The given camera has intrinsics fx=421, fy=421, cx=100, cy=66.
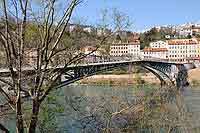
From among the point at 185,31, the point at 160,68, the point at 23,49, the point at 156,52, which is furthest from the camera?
the point at 185,31

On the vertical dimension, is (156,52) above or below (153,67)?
above

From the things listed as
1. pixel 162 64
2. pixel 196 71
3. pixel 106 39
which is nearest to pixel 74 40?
pixel 106 39

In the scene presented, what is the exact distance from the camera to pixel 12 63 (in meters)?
5.95

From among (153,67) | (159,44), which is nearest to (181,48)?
(159,44)

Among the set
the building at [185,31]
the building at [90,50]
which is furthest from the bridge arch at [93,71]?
the building at [185,31]

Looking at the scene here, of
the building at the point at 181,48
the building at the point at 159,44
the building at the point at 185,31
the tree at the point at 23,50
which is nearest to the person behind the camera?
the tree at the point at 23,50

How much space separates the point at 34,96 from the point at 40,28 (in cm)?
105

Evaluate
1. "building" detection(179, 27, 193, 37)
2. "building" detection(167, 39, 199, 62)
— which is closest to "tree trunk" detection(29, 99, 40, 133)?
"building" detection(167, 39, 199, 62)

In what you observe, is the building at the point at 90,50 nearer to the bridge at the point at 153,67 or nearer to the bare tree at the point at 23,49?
the bare tree at the point at 23,49

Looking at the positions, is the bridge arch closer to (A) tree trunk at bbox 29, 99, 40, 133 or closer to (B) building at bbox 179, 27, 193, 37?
(A) tree trunk at bbox 29, 99, 40, 133

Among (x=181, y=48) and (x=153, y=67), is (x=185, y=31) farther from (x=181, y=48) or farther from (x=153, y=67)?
(x=153, y=67)

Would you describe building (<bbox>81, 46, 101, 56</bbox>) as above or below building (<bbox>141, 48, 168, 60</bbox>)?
above

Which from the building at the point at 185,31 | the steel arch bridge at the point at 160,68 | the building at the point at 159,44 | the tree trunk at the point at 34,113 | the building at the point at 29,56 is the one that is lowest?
the steel arch bridge at the point at 160,68

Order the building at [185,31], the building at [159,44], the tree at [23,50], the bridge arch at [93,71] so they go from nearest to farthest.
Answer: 1. the tree at [23,50]
2. the bridge arch at [93,71]
3. the building at [159,44]
4. the building at [185,31]
